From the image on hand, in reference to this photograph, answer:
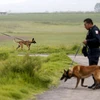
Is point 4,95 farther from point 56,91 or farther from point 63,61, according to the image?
point 63,61

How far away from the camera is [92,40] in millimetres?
11086

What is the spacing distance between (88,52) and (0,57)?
305 inches

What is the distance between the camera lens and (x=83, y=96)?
10.1 meters

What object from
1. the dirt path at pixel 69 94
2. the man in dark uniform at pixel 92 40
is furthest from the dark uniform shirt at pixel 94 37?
the dirt path at pixel 69 94

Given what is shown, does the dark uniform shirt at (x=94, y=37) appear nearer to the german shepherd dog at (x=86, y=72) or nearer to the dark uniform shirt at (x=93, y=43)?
the dark uniform shirt at (x=93, y=43)

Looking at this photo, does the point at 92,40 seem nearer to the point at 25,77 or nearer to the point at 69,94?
the point at 69,94

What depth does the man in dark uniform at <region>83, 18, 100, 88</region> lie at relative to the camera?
1107cm

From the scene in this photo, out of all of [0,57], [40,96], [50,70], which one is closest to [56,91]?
[40,96]

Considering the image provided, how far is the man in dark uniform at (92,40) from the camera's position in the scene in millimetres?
11070

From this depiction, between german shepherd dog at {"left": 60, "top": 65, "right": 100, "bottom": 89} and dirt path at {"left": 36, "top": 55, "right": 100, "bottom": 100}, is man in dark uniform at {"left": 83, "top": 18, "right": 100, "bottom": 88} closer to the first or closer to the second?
german shepherd dog at {"left": 60, "top": 65, "right": 100, "bottom": 89}

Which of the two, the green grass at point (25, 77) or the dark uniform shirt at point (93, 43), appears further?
the dark uniform shirt at point (93, 43)

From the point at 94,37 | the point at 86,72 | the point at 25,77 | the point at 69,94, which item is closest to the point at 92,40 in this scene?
the point at 94,37

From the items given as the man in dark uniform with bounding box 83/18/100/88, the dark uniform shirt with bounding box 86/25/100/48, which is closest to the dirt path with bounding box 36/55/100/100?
the man in dark uniform with bounding box 83/18/100/88

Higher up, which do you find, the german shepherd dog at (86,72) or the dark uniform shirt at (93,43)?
the dark uniform shirt at (93,43)
